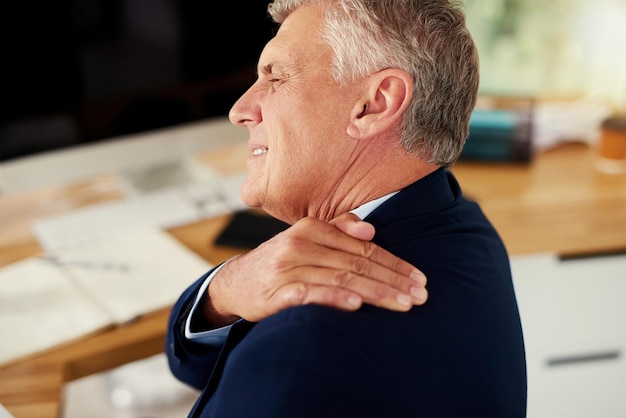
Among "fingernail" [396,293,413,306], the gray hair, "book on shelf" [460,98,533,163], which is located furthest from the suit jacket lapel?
"book on shelf" [460,98,533,163]

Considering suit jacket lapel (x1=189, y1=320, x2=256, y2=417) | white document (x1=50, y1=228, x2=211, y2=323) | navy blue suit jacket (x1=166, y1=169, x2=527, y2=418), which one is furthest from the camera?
white document (x1=50, y1=228, x2=211, y2=323)

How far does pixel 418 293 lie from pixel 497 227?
33.3 inches

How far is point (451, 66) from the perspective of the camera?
3.06 ft

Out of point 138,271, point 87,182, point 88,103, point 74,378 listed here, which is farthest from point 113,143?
point 74,378

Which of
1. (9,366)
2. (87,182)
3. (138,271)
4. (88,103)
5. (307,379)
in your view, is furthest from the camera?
(87,182)

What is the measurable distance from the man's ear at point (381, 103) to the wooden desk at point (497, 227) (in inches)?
21.9

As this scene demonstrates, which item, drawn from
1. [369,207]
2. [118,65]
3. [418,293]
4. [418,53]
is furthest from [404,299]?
[118,65]

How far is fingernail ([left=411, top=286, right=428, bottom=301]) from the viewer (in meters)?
0.81

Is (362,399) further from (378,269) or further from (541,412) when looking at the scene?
(541,412)

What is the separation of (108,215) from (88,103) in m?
0.26

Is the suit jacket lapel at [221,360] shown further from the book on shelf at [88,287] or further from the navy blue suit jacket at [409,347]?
the book on shelf at [88,287]

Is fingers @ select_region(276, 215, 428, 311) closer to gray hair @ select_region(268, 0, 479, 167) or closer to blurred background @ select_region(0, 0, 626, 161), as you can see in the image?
gray hair @ select_region(268, 0, 479, 167)

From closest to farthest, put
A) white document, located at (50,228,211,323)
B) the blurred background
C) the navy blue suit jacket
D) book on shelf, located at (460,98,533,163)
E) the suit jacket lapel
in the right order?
the navy blue suit jacket, the suit jacket lapel, white document, located at (50,228,211,323), the blurred background, book on shelf, located at (460,98,533,163)

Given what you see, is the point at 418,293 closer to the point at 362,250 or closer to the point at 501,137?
the point at 362,250
